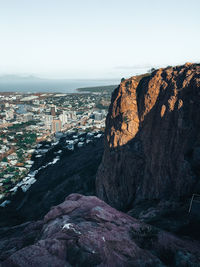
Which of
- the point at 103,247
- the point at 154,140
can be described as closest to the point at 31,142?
the point at 154,140

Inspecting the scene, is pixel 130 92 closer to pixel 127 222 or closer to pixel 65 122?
pixel 127 222

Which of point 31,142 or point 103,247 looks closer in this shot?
point 103,247

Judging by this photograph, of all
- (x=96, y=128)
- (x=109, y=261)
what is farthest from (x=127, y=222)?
(x=96, y=128)

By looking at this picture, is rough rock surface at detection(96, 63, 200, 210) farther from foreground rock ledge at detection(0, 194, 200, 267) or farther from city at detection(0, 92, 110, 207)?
city at detection(0, 92, 110, 207)

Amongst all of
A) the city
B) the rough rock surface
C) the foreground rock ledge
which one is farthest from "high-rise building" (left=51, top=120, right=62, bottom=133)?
the foreground rock ledge

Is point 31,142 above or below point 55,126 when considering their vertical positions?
below

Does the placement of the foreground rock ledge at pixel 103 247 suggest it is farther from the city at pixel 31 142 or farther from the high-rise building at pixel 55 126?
the high-rise building at pixel 55 126

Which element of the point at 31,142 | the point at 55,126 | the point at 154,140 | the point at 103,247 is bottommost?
the point at 31,142

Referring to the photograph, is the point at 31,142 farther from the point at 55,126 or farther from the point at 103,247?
the point at 103,247
